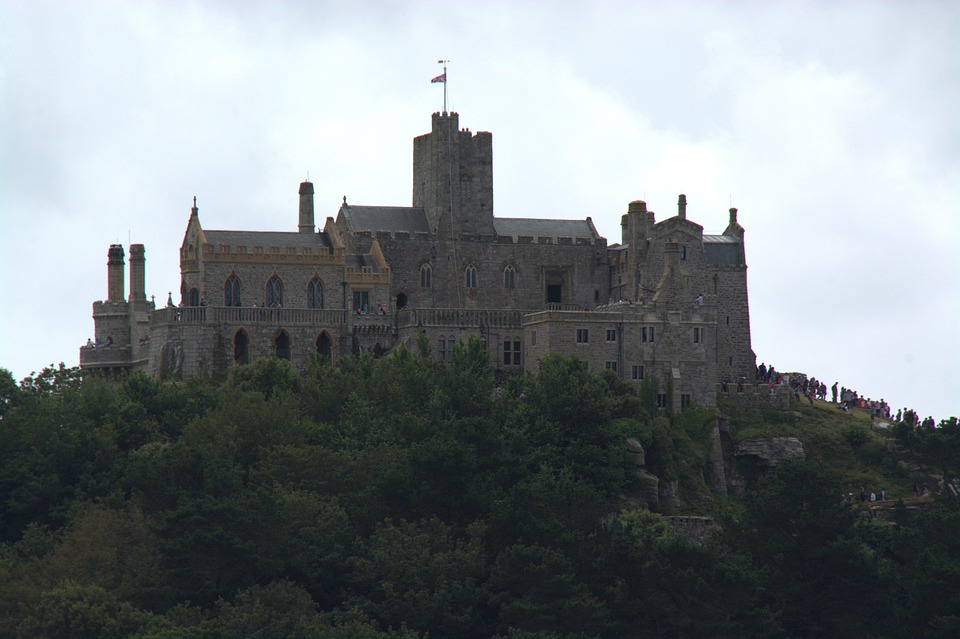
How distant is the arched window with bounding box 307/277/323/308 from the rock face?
24165 mm

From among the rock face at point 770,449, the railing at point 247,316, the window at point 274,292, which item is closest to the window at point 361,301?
the railing at point 247,316

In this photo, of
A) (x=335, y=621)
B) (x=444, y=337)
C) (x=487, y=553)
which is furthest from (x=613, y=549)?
(x=444, y=337)

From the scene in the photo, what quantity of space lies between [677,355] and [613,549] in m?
19.9

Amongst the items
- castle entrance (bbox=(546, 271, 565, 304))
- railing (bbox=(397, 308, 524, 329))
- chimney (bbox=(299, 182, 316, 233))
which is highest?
chimney (bbox=(299, 182, 316, 233))

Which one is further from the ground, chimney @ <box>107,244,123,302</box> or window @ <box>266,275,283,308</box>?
chimney @ <box>107,244,123,302</box>

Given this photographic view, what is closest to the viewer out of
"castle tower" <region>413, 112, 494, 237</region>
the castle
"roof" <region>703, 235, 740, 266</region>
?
the castle

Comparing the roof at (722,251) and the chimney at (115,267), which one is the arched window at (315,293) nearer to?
the chimney at (115,267)

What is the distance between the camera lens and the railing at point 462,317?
12362 cm

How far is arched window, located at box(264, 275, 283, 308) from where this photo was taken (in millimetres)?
123750

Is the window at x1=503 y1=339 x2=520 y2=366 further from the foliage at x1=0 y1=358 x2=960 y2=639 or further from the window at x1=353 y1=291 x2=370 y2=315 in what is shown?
the window at x1=353 y1=291 x2=370 y2=315

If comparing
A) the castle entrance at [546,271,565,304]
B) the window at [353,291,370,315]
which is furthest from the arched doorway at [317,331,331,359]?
the castle entrance at [546,271,565,304]

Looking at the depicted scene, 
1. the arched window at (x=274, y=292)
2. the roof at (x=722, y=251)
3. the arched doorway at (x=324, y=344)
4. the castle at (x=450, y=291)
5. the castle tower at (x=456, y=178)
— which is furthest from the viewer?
the roof at (x=722, y=251)

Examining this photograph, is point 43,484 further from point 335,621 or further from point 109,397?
point 335,621

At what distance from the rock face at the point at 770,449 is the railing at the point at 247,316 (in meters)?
22.9
